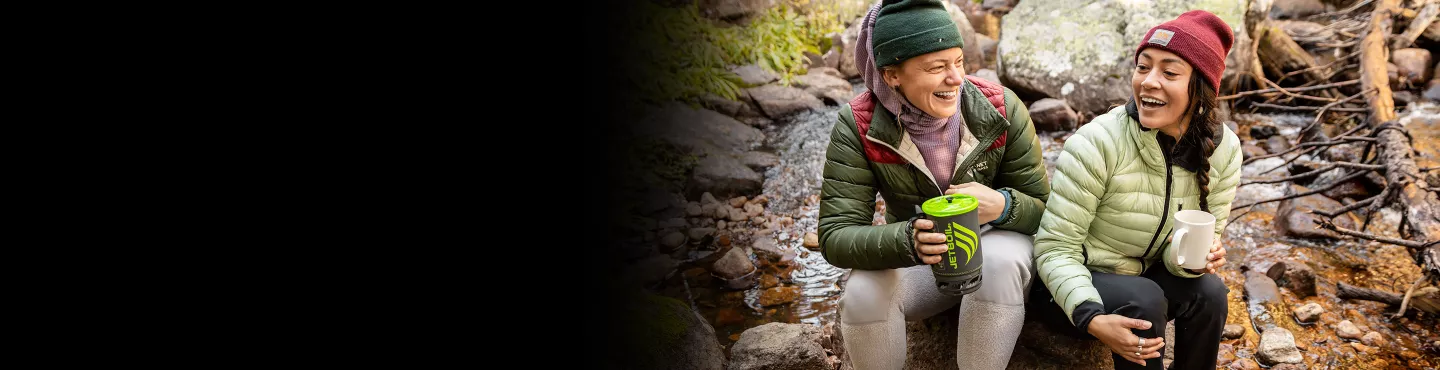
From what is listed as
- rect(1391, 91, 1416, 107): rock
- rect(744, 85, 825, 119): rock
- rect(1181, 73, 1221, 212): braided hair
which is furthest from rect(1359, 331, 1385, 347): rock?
rect(744, 85, 825, 119): rock

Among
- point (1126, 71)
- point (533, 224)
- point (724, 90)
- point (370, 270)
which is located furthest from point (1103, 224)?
point (1126, 71)

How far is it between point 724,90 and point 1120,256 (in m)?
4.85

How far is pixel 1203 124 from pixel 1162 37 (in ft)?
0.87

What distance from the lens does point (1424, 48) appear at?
24.4 feet

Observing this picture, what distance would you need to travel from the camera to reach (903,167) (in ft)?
7.74

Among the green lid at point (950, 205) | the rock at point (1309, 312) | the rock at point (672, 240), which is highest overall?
the green lid at point (950, 205)

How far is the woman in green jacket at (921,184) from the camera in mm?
2230

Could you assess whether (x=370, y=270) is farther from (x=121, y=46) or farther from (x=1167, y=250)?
(x=1167, y=250)

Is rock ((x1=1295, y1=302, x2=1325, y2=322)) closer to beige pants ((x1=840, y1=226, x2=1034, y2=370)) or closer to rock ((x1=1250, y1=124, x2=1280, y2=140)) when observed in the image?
beige pants ((x1=840, y1=226, x2=1034, y2=370))

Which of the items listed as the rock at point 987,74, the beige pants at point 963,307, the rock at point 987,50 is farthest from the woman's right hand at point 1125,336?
the rock at point 987,50

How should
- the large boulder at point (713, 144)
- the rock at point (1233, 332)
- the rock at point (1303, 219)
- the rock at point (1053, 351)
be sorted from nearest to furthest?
the rock at point (1053, 351) → the rock at point (1233, 332) → the rock at point (1303, 219) → the large boulder at point (713, 144)

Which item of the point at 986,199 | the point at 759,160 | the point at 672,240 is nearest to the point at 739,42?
the point at 759,160

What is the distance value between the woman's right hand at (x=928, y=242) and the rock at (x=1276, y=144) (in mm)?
5177

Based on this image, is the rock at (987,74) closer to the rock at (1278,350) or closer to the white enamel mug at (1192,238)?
the rock at (1278,350)
